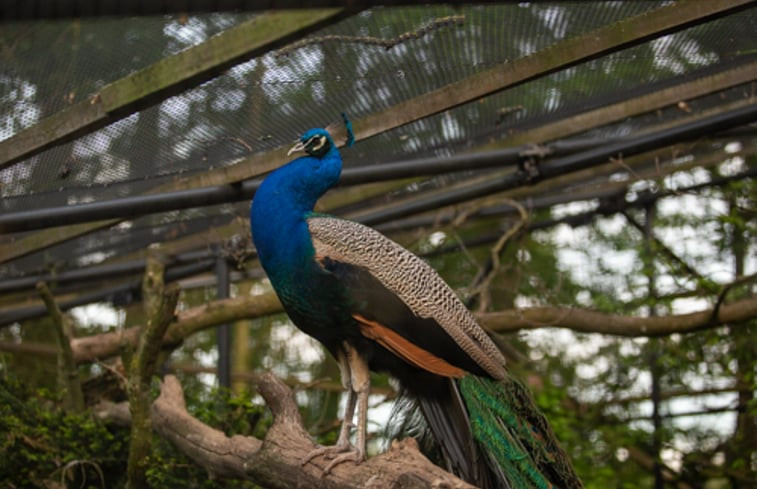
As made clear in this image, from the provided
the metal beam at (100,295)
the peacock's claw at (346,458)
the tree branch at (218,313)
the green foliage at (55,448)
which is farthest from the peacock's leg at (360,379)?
the metal beam at (100,295)

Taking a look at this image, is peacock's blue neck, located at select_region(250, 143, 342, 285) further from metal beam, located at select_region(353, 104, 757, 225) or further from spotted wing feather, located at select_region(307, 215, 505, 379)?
metal beam, located at select_region(353, 104, 757, 225)

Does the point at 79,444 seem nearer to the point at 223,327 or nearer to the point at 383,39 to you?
the point at 223,327

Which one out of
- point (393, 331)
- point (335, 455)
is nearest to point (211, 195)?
point (393, 331)

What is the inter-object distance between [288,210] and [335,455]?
88cm

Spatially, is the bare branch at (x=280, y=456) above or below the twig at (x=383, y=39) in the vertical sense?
below

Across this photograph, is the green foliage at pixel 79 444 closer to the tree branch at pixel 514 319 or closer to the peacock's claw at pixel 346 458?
the tree branch at pixel 514 319

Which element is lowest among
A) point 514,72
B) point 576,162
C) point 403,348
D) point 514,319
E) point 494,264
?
point 403,348

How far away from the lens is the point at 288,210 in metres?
3.28

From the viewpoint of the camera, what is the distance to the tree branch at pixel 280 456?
271 cm

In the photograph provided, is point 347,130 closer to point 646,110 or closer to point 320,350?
point 646,110

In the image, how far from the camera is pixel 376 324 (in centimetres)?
316

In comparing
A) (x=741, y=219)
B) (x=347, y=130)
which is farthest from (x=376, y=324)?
(x=741, y=219)

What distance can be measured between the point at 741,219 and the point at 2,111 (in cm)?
389

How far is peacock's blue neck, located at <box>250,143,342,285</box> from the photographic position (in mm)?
3209
